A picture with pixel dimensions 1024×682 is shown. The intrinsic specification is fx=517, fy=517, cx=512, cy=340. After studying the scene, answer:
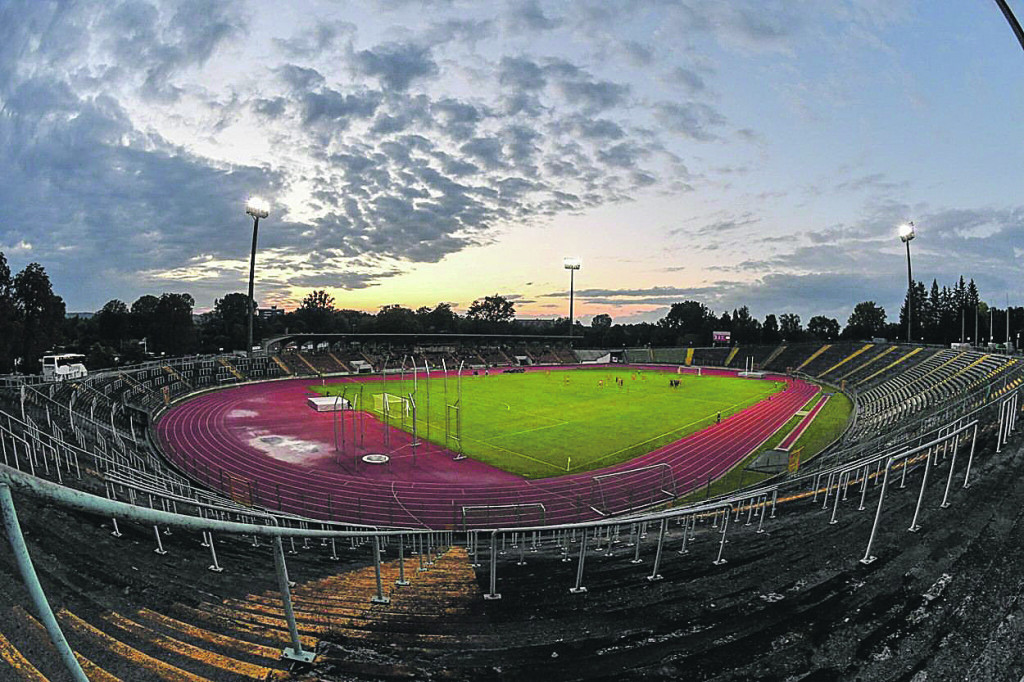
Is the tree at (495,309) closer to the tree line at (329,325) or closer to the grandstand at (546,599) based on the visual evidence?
the tree line at (329,325)

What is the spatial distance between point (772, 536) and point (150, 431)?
3305 cm

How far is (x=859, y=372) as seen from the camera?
5331 centimetres

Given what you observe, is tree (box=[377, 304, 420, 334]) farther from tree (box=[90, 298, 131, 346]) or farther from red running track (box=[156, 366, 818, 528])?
red running track (box=[156, 366, 818, 528])

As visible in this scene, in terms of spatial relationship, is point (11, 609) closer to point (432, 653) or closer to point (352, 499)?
point (432, 653)

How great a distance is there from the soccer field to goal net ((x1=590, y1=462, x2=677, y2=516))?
255 cm

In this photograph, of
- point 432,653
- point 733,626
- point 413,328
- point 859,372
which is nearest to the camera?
Result: point 432,653

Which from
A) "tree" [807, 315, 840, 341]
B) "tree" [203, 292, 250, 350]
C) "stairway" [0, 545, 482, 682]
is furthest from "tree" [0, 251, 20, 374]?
"tree" [807, 315, 840, 341]

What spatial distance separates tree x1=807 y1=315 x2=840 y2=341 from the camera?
114 meters

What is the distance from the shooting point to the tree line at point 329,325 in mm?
48938

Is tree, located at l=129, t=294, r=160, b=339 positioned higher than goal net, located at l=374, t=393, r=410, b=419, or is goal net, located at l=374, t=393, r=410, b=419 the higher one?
tree, located at l=129, t=294, r=160, b=339

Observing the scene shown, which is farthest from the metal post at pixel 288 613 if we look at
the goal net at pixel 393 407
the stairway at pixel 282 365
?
the stairway at pixel 282 365

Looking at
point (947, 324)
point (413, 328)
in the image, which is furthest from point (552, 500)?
point (413, 328)

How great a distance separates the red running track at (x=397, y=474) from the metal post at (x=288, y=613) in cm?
1198

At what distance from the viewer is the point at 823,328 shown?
116875 mm
